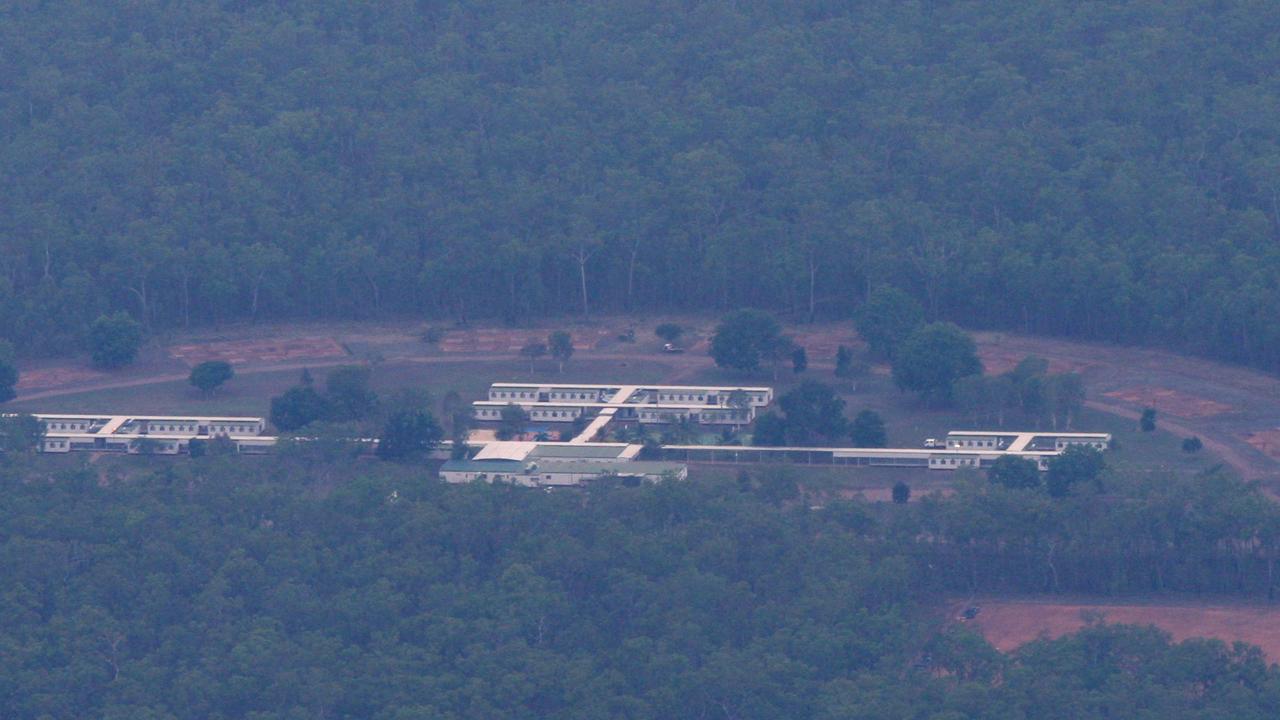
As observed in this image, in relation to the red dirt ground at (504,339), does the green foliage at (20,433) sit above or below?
below

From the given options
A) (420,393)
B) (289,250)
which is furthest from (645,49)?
(420,393)

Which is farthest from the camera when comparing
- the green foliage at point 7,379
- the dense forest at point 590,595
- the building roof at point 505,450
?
the green foliage at point 7,379

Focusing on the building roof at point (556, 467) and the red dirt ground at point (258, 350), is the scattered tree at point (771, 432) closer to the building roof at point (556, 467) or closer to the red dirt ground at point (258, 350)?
the building roof at point (556, 467)

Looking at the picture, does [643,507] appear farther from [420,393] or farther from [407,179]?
[407,179]

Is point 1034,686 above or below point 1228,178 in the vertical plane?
below

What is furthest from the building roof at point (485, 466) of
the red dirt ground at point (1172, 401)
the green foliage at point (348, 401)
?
the red dirt ground at point (1172, 401)

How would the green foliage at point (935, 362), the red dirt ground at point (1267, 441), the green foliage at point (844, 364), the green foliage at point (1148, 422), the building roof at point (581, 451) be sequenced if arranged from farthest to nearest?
the green foliage at point (844, 364) → the green foliage at point (935, 362) → the green foliage at point (1148, 422) → the building roof at point (581, 451) → the red dirt ground at point (1267, 441)

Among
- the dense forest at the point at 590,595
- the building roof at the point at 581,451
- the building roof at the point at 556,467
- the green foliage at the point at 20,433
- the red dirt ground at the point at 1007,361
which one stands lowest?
the dense forest at the point at 590,595
